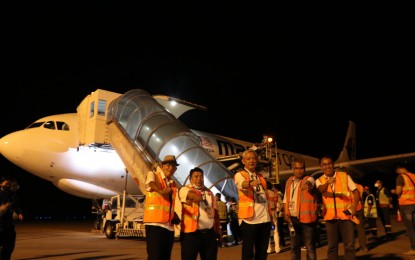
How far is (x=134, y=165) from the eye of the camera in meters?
10.2

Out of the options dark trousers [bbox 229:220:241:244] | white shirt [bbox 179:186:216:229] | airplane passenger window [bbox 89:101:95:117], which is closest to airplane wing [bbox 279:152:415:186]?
dark trousers [bbox 229:220:241:244]

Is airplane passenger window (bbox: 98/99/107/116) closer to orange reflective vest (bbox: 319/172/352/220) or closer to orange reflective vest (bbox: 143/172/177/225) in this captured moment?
orange reflective vest (bbox: 143/172/177/225)

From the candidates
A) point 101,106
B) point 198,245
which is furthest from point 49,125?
point 198,245

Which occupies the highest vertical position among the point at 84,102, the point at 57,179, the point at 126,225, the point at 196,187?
the point at 84,102

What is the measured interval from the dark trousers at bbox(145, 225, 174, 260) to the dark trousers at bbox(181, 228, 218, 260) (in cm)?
18

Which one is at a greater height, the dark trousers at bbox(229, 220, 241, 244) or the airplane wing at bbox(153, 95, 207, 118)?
the airplane wing at bbox(153, 95, 207, 118)

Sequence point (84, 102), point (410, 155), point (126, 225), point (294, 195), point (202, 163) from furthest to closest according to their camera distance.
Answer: point (410, 155), point (84, 102), point (126, 225), point (202, 163), point (294, 195)

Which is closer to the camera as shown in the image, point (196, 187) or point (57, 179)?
point (196, 187)

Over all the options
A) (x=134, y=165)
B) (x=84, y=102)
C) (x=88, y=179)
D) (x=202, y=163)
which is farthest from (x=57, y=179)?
(x=202, y=163)

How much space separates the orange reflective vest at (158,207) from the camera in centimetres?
416

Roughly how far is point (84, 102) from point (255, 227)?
33.8 ft

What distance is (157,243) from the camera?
163 inches

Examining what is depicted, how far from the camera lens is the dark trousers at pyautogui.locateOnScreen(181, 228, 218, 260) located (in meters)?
Answer: 4.08

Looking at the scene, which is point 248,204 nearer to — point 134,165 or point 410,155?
point 134,165
